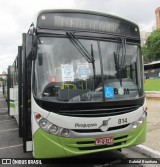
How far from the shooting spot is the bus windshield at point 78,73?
16.1 feet

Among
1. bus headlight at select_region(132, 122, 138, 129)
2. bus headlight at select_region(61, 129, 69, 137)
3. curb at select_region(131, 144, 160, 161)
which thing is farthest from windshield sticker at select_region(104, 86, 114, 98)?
curb at select_region(131, 144, 160, 161)

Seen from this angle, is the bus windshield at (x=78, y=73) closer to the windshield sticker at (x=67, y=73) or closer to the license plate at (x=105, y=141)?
the windshield sticker at (x=67, y=73)

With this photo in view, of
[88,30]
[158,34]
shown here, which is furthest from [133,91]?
[158,34]

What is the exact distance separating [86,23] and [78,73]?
108 centimetres

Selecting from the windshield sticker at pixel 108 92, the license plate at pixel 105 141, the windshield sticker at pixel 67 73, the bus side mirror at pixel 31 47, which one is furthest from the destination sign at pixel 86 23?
the license plate at pixel 105 141

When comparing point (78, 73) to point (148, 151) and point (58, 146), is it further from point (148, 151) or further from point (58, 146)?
point (148, 151)

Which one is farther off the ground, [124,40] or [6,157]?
[124,40]

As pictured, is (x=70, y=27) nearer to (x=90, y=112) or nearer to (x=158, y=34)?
(x=90, y=112)

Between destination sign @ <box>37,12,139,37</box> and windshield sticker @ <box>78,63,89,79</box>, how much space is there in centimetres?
76

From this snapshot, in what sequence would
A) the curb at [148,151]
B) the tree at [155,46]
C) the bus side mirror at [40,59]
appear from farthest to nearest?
the tree at [155,46], the curb at [148,151], the bus side mirror at [40,59]

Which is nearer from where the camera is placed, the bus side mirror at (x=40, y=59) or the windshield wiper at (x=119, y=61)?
the bus side mirror at (x=40, y=59)

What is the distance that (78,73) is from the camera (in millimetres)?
5082

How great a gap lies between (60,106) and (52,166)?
1.69 metres

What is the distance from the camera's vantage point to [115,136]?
5.05 m
